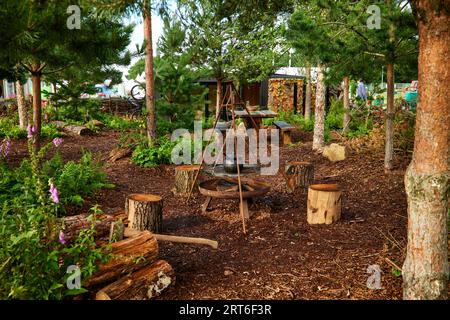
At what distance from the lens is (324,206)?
5.27 metres

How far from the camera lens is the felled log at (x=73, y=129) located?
13133mm

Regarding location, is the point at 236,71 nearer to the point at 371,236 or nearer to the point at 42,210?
the point at 371,236

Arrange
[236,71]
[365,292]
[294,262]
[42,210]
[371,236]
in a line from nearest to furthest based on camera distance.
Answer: [42,210]
[365,292]
[294,262]
[371,236]
[236,71]

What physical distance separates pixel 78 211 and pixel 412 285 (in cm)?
394

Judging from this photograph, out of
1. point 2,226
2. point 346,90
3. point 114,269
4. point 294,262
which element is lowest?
point 294,262

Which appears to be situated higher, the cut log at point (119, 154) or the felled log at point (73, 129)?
the felled log at point (73, 129)

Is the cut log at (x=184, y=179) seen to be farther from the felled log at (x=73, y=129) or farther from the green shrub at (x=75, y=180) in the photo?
the felled log at (x=73, y=129)

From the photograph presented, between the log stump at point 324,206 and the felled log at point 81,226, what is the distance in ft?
7.79

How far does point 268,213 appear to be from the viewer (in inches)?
228

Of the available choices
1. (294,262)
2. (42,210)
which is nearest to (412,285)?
(294,262)

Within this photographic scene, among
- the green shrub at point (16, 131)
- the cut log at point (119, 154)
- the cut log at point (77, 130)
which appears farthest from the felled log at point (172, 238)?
the cut log at point (77, 130)

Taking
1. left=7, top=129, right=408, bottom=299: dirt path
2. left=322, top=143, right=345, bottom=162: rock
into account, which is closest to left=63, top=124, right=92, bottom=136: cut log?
left=7, top=129, right=408, bottom=299: dirt path

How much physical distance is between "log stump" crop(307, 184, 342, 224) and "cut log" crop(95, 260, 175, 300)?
2.23 meters

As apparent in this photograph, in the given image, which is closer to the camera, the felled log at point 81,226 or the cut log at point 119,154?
the felled log at point 81,226
